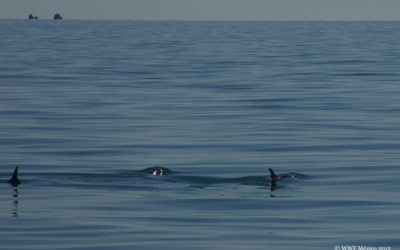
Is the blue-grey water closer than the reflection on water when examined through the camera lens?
Yes

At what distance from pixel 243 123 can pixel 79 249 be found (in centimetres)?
1364

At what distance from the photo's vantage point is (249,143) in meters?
21.6

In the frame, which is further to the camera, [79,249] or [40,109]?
[40,109]

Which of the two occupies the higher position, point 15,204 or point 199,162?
point 199,162

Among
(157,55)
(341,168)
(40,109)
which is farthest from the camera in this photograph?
(157,55)

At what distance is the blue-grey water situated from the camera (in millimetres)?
12969

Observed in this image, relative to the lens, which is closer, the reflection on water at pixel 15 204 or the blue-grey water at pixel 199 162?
the blue-grey water at pixel 199 162

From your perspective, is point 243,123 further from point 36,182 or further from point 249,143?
point 36,182

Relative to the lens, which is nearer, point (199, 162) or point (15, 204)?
point (15, 204)

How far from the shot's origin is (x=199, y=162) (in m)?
19.1

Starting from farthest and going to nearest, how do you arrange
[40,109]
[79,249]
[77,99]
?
[77,99], [40,109], [79,249]

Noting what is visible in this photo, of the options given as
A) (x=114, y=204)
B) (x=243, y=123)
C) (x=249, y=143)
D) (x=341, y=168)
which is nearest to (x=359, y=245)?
(x=114, y=204)

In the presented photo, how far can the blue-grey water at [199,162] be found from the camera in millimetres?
→ 12969

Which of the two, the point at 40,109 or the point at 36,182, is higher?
the point at 40,109
